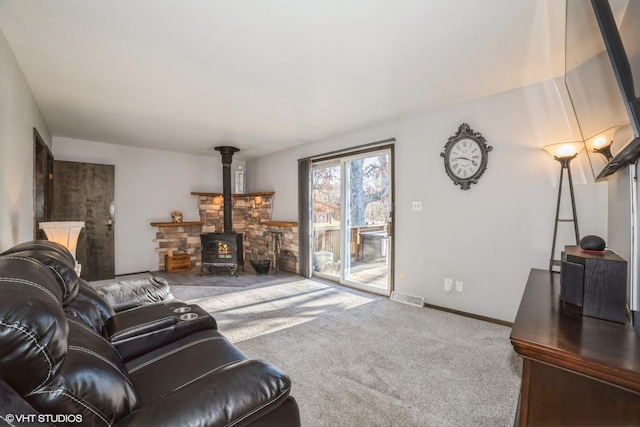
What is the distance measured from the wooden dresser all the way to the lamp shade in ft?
6.51

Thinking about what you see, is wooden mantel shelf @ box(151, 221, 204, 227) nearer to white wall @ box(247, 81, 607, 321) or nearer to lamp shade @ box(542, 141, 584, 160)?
white wall @ box(247, 81, 607, 321)

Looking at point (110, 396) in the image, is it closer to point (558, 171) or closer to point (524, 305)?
point (524, 305)

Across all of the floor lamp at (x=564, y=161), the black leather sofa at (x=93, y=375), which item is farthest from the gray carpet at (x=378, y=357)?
the floor lamp at (x=564, y=161)

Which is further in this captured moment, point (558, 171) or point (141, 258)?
point (141, 258)

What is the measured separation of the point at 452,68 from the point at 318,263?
3618 millimetres

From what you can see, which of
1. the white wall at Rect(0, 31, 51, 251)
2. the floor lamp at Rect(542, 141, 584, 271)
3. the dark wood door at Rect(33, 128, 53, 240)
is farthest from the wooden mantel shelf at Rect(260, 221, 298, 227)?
the floor lamp at Rect(542, 141, 584, 271)

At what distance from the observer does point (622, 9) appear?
171 cm

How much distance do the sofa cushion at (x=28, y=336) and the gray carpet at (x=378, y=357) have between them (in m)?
1.38

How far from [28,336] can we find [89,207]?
5.41 meters

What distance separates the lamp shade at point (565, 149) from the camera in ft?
8.17

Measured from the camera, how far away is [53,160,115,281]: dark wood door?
475cm

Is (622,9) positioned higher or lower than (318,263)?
higher

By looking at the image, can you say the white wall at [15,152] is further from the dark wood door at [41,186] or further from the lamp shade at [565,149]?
the lamp shade at [565,149]

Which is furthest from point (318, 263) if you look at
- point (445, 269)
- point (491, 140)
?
point (491, 140)
